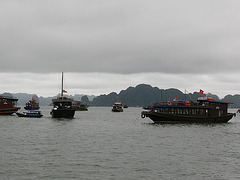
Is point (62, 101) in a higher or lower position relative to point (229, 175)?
higher

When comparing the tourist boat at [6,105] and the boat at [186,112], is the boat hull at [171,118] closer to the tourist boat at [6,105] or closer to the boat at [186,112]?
the boat at [186,112]

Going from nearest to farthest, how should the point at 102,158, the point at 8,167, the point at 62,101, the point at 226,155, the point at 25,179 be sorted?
1. the point at 25,179
2. the point at 8,167
3. the point at 102,158
4. the point at 226,155
5. the point at 62,101

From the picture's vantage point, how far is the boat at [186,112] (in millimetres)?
65062

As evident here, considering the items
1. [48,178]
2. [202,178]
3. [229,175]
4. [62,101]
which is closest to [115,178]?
[48,178]

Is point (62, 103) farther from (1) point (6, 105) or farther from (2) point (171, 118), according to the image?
(2) point (171, 118)

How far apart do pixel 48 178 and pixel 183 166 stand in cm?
1160

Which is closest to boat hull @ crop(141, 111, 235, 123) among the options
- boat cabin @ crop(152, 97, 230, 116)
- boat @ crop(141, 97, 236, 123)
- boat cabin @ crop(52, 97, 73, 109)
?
boat @ crop(141, 97, 236, 123)

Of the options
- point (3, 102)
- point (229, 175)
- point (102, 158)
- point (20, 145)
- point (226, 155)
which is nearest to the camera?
point (229, 175)

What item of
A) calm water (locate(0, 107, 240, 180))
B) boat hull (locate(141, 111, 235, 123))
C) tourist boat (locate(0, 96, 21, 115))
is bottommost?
calm water (locate(0, 107, 240, 180))

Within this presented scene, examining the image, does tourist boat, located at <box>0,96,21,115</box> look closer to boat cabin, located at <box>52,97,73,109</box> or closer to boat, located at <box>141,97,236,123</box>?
boat cabin, located at <box>52,97,73,109</box>

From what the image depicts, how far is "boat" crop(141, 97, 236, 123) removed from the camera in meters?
65.1

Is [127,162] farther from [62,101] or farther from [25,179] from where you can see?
[62,101]

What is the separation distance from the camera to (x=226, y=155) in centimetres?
2866

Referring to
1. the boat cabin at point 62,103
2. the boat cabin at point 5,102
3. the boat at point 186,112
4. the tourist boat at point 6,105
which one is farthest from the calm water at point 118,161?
the tourist boat at point 6,105
